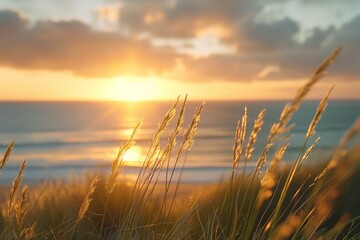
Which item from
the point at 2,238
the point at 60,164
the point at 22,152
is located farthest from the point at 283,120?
the point at 22,152

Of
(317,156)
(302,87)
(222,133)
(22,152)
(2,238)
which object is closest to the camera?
(302,87)

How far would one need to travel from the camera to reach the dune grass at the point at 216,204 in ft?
6.90

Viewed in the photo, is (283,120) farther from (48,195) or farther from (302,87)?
(48,195)

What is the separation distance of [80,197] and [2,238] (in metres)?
2.10

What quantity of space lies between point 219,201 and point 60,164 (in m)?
17.2

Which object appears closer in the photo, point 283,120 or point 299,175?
point 283,120

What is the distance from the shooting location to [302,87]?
1.69m

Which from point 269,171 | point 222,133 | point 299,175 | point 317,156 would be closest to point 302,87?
point 269,171

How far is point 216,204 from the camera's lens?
4.57 m

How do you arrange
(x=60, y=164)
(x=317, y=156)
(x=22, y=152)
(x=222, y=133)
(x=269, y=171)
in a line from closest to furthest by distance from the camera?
(x=269, y=171), (x=317, y=156), (x=60, y=164), (x=22, y=152), (x=222, y=133)

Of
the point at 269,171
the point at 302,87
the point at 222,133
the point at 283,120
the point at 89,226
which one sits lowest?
the point at 222,133

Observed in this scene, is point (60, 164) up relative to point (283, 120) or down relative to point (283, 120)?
down

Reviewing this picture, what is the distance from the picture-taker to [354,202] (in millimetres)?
4414

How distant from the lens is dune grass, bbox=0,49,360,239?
210 centimetres
